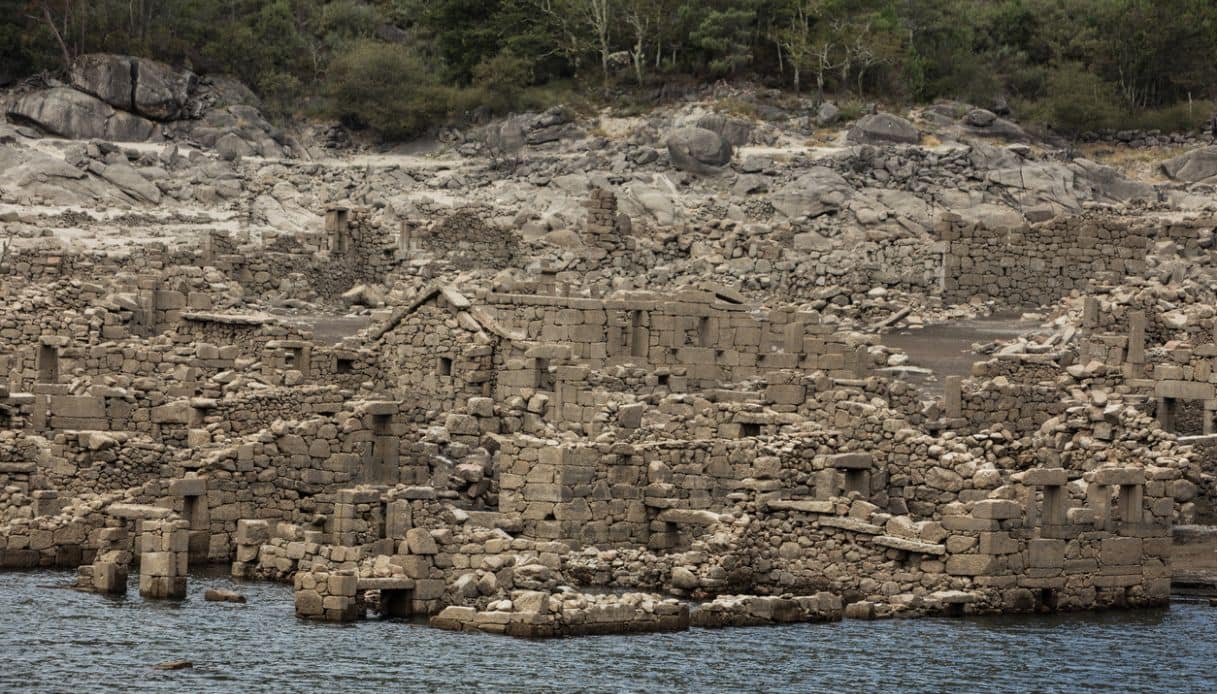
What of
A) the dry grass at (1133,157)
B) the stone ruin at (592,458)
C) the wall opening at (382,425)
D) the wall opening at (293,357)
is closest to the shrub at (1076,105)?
the dry grass at (1133,157)

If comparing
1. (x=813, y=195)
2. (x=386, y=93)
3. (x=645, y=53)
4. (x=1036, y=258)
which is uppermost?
(x=645, y=53)

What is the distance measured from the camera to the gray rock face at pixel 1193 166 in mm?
92188

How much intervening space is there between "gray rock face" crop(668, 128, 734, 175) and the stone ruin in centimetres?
1835

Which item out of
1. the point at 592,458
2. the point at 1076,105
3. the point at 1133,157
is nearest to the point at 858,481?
the point at 592,458

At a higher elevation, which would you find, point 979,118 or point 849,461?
point 979,118

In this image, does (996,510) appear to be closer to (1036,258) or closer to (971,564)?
(971,564)

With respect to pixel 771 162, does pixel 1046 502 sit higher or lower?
lower

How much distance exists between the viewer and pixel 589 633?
49.5 meters

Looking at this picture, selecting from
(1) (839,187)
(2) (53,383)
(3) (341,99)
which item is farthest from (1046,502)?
(3) (341,99)

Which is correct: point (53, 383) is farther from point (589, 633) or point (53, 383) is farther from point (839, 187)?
point (839, 187)

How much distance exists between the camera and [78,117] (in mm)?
93375

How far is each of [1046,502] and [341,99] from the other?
155 ft

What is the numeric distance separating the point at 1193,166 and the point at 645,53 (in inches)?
607

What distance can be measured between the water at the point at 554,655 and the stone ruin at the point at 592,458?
64 cm
